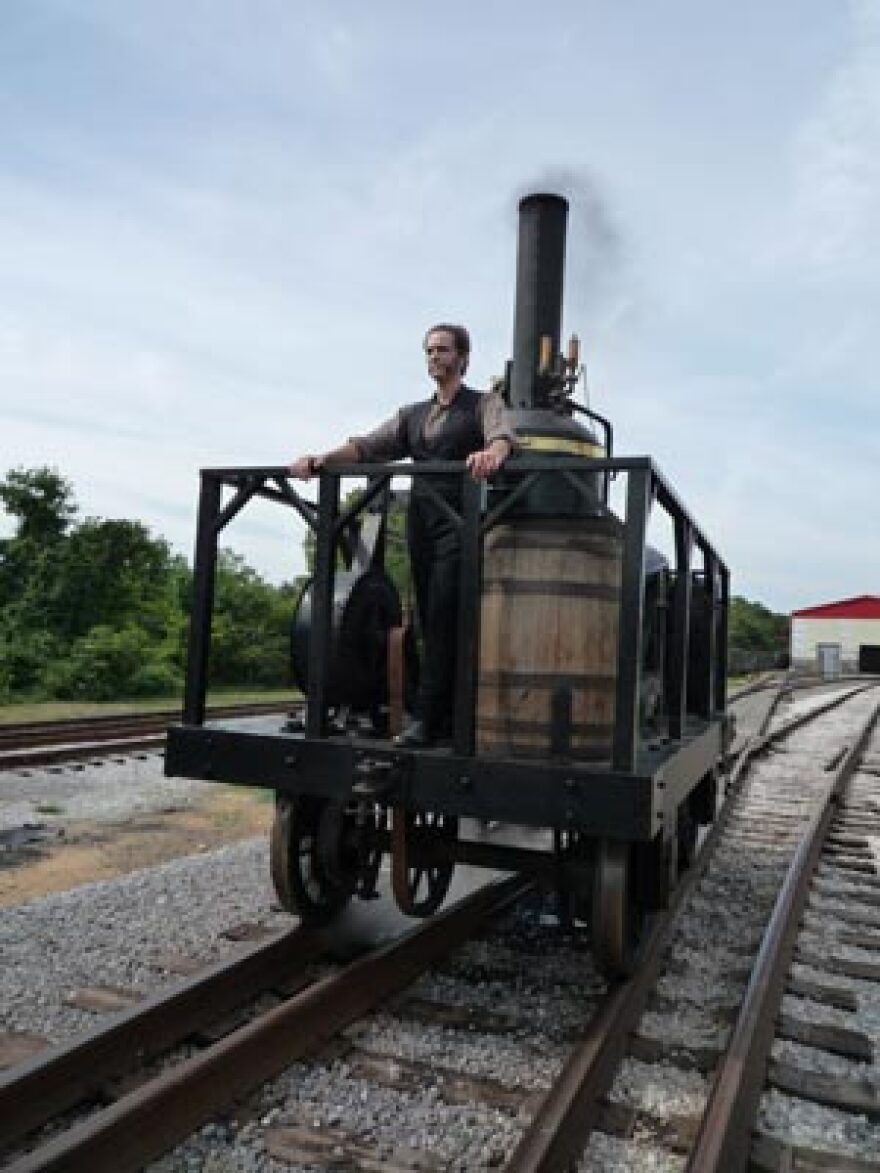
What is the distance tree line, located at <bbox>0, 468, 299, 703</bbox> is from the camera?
20391mm

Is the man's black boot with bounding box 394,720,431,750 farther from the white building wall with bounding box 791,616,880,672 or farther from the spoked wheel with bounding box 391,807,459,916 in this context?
the white building wall with bounding box 791,616,880,672

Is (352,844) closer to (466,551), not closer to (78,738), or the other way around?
(466,551)

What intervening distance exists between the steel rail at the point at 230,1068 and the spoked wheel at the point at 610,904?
2.79 ft

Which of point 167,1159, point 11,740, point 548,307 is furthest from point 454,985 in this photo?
point 11,740

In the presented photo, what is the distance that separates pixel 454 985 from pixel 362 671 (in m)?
1.33

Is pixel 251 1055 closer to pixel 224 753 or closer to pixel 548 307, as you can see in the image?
pixel 224 753

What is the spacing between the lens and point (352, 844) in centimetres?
423

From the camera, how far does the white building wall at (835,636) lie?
46.4 meters

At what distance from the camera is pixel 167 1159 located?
8.57 feet

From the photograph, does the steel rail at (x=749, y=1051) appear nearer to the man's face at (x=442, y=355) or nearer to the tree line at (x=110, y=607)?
the man's face at (x=442, y=355)

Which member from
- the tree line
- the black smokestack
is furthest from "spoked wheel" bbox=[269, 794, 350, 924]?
the tree line

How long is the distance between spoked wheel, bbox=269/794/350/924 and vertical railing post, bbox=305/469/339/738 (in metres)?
0.53

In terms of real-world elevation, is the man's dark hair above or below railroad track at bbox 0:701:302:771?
above

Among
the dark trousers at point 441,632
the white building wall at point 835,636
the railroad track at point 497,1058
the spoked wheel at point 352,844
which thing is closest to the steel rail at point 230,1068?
the railroad track at point 497,1058
